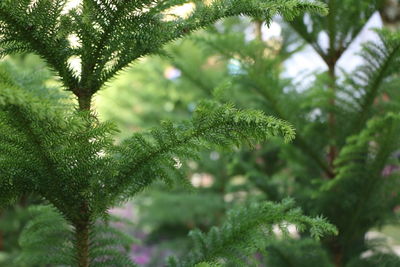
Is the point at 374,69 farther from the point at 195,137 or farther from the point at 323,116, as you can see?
the point at 195,137

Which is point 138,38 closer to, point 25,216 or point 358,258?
point 358,258

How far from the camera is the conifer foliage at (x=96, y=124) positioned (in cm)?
84

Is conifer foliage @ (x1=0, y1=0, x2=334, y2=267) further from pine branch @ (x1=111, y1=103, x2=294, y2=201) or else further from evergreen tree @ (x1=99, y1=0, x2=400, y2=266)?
evergreen tree @ (x1=99, y1=0, x2=400, y2=266)

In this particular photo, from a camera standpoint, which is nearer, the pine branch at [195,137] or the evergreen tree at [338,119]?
the pine branch at [195,137]

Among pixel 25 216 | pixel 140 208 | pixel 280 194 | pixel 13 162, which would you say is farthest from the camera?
pixel 140 208

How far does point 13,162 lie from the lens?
34.8 inches

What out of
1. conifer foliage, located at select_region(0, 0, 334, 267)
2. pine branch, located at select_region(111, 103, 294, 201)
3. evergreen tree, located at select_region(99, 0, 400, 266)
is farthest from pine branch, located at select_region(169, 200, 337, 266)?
evergreen tree, located at select_region(99, 0, 400, 266)

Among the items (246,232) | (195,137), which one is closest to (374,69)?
(246,232)

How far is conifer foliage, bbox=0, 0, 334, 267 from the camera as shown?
0.84 metres

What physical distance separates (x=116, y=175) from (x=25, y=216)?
1415 millimetres

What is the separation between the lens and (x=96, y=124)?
0.92 meters

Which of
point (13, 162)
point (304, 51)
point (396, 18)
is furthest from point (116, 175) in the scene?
point (396, 18)

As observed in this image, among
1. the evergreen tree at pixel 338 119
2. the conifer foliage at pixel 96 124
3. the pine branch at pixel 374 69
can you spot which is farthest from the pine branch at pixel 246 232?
the pine branch at pixel 374 69

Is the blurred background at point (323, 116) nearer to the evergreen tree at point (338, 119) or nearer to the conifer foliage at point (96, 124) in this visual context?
the evergreen tree at point (338, 119)
